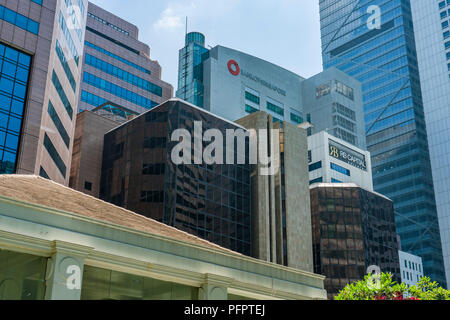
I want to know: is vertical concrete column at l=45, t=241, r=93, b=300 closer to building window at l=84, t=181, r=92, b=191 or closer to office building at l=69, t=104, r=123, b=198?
office building at l=69, t=104, r=123, b=198

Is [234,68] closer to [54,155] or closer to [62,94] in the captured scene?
[62,94]

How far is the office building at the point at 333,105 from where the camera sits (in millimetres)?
158500

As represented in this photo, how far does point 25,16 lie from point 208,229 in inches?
1331

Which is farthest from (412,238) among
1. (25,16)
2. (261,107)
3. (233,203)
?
(25,16)

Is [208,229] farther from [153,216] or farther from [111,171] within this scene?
[111,171]

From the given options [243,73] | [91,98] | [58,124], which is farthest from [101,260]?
[243,73]

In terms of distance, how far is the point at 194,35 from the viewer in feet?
505

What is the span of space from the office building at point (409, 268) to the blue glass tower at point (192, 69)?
229 ft

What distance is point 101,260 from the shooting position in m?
23.3

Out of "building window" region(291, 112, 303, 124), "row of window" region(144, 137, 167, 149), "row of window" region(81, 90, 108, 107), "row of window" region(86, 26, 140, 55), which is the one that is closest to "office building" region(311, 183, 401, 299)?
"row of window" region(144, 137, 167, 149)

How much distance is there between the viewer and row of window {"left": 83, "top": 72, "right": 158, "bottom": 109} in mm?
119000

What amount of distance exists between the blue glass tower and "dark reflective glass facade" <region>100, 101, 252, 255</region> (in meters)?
57.7

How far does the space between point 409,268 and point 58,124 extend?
117 meters

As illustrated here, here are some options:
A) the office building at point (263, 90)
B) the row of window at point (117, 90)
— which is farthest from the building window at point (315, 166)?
the row of window at point (117, 90)
